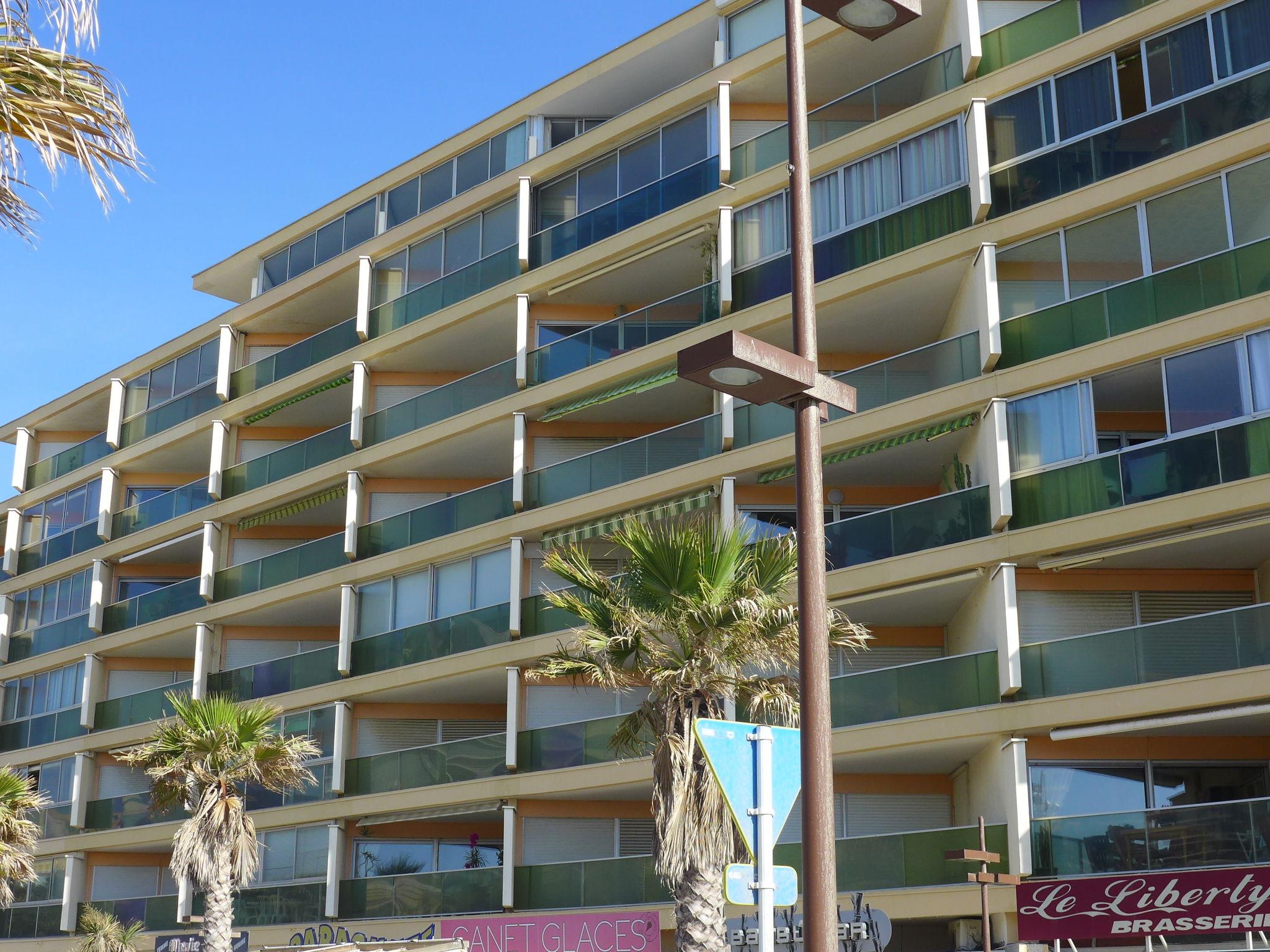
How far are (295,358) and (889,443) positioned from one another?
65.5ft

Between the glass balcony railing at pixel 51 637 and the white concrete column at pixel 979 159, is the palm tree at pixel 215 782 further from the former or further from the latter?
the glass balcony railing at pixel 51 637

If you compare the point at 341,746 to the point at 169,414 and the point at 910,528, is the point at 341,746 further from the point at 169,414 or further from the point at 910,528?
the point at 910,528

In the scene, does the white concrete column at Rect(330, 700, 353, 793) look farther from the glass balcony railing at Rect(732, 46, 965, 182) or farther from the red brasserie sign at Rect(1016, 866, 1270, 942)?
the red brasserie sign at Rect(1016, 866, 1270, 942)

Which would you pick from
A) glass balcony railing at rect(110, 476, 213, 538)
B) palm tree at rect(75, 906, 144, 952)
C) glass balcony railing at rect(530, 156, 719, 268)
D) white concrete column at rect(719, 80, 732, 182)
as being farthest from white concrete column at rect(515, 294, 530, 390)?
palm tree at rect(75, 906, 144, 952)

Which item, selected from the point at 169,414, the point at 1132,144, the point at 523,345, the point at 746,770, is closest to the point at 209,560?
the point at 169,414

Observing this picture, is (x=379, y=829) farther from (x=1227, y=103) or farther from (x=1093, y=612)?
(x=1227, y=103)

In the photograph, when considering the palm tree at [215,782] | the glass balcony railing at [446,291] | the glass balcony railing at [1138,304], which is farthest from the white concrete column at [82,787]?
the glass balcony railing at [1138,304]

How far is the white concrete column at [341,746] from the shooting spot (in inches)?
1446

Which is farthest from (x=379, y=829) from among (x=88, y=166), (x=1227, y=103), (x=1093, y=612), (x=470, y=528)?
(x=88, y=166)

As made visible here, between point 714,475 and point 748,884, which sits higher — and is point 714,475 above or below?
above

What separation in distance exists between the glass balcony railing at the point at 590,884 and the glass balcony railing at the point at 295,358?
15723mm

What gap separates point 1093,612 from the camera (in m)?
26.1

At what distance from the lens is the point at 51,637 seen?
48438mm

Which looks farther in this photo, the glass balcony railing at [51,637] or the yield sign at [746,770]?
the glass balcony railing at [51,637]
